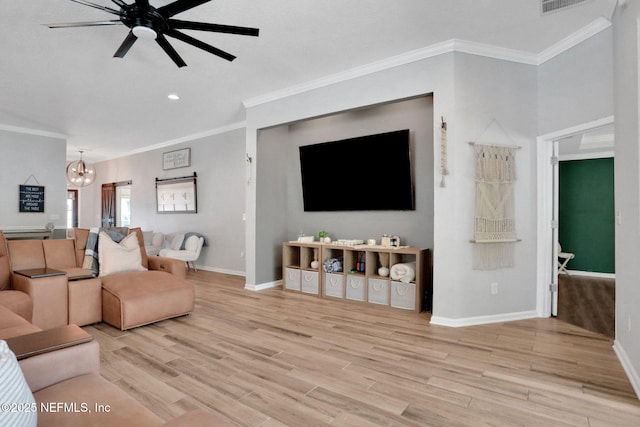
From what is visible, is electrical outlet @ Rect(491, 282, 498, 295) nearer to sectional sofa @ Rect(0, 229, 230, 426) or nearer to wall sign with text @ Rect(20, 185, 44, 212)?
sectional sofa @ Rect(0, 229, 230, 426)

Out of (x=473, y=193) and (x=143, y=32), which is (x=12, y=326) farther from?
(x=473, y=193)

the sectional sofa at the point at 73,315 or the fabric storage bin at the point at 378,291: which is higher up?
the sectional sofa at the point at 73,315

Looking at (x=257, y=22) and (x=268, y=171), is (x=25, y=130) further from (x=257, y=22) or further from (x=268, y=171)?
(x=257, y=22)

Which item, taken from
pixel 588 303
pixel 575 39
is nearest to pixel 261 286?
pixel 588 303

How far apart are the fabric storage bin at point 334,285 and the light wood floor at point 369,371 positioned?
0.69 m

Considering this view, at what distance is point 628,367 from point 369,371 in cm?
176

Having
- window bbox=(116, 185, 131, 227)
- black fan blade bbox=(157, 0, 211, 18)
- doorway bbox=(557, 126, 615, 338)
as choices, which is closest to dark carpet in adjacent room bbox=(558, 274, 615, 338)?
doorway bbox=(557, 126, 615, 338)

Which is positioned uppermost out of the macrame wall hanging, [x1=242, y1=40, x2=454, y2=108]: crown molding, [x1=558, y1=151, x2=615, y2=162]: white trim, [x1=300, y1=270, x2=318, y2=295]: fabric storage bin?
[x1=242, y1=40, x2=454, y2=108]: crown molding

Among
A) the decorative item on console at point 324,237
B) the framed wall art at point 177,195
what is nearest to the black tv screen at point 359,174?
the decorative item on console at point 324,237

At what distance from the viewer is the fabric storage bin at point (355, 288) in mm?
4203

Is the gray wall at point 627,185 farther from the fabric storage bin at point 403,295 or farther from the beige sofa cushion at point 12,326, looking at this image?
the beige sofa cushion at point 12,326

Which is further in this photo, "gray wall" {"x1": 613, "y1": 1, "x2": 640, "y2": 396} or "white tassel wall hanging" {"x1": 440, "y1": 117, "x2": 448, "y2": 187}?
"white tassel wall hanging" {"x1": 440, "y1": 117, "x2": 448, "y2": 187}

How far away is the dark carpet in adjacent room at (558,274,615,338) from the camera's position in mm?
3453

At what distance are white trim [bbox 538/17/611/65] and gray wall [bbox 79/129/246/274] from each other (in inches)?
177
